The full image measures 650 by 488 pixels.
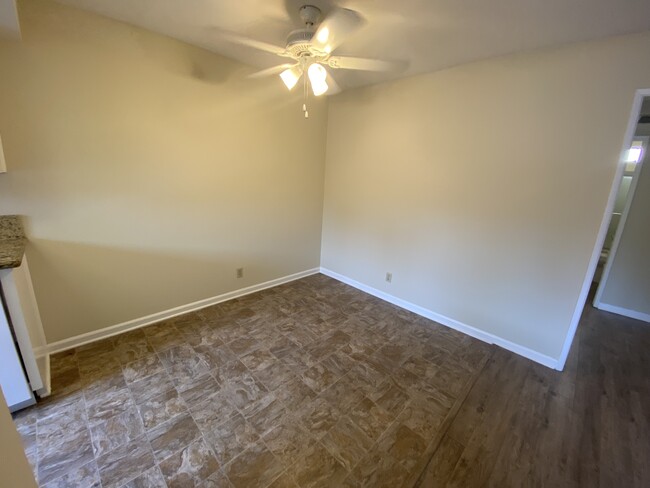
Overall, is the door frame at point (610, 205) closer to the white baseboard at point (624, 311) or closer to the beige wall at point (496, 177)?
the beige wall at point (496, 177)

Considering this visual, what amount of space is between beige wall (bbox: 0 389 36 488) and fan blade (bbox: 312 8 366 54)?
2150mm

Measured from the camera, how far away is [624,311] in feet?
11.1

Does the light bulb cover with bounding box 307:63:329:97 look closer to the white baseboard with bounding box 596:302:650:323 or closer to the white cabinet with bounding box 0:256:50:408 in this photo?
the white cabinet with bounding box 0:256:50:408

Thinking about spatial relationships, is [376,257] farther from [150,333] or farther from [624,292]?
[624,292]

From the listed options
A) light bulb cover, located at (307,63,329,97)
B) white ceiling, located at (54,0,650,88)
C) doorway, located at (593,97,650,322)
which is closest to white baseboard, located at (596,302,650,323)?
doorway, located at (593,97,650,322)

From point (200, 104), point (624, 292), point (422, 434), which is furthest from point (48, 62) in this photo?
point (624, 292)

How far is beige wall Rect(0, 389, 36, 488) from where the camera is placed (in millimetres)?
662

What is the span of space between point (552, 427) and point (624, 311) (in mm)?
2736

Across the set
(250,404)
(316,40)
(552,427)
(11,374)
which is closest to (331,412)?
(250,404)

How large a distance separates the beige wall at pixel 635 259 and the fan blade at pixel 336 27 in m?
3.73

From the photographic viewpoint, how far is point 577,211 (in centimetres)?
210

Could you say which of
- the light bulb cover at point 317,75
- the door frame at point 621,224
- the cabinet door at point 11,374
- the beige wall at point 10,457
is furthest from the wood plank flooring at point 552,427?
the light bulb cover at point 317,75

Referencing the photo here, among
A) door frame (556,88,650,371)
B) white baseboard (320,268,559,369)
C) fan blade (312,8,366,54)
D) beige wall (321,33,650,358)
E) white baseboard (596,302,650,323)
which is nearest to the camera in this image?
fan blade (312,8,366,54)

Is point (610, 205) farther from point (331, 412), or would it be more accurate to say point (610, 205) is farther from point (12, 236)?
point (12, 236)
